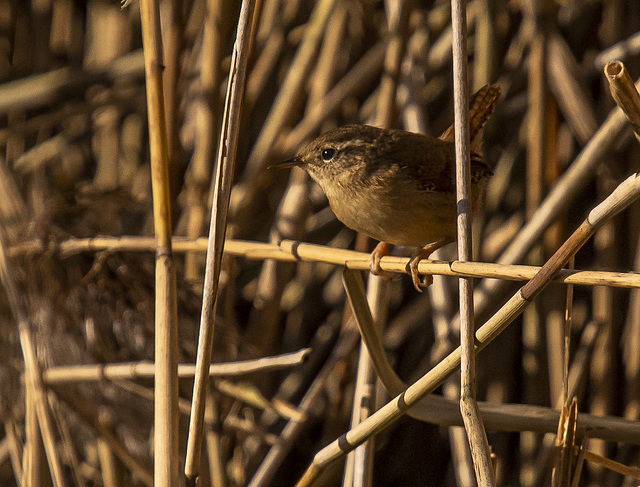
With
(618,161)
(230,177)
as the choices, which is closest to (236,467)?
(230,177)

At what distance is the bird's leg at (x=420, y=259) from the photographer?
4.96ft

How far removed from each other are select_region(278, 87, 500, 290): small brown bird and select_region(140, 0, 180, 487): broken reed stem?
661 millimetres

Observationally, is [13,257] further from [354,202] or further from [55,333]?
[354,202]

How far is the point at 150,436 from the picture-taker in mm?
2270


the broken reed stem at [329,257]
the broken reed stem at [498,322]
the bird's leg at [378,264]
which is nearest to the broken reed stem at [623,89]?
the broken reed stem at [498,322]

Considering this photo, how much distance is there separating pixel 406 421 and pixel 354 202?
1188mm

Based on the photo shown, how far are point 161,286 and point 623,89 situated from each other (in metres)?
0.82

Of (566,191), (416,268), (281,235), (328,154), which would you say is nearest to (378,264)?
(416,268)

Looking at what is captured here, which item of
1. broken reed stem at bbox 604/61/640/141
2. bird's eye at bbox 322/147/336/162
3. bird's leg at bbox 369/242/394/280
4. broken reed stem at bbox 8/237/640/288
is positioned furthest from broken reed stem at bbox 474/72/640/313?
broken reed stem at bbox 604/61/640/141

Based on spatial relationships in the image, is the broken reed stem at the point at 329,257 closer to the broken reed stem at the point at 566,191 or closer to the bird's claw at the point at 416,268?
the bird's claw at the point at 416,268

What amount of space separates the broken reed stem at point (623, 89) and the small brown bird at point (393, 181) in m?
0.80

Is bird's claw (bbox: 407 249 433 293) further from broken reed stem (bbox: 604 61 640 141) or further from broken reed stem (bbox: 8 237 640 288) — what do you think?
broken reed stem (bbox: 604 61 640 141)

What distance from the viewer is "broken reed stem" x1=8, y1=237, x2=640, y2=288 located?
1043 millimetres

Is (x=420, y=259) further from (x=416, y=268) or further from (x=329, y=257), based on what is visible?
(x=329, y=257)
